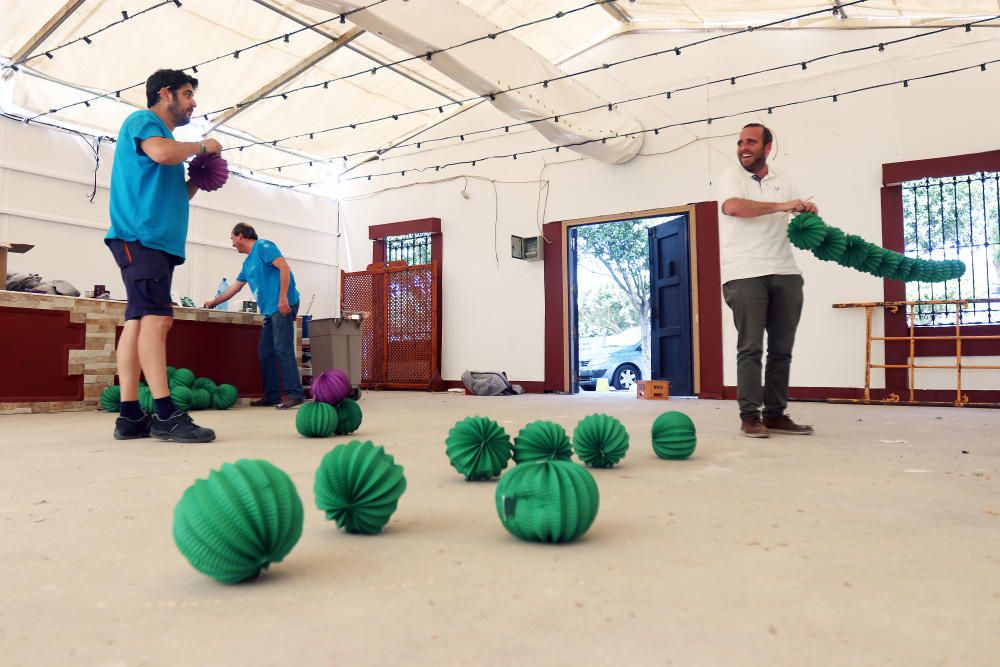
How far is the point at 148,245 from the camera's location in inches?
113

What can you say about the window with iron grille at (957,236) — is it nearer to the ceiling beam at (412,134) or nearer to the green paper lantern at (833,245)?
the green paper lantern at (833,245)

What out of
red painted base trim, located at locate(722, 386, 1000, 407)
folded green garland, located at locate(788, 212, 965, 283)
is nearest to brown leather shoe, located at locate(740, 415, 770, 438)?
folded green garland, located at locate(788, 212, 965, 283)

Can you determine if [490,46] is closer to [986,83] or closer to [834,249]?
[834,249]

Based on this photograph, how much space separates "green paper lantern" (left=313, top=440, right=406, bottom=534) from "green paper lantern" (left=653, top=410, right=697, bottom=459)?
128 cm

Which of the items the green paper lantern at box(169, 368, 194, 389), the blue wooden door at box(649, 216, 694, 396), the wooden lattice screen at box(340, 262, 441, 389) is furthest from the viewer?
the wooden lattice screen at box(340, 262, 441, 389)

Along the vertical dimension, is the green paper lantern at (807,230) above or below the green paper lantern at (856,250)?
above

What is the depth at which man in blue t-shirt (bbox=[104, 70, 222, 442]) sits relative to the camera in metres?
2.85

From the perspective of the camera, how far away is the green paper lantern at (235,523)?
98 cm

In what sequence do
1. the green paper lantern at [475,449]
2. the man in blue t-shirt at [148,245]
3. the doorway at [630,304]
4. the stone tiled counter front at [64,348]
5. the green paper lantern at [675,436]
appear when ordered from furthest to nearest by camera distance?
the doorway at [630,304], the stone tiled counter front at [64,348], the man in blue t-shirt at [148,245], the green paper lantern at [675,436], the green paper lantern at [475,449]

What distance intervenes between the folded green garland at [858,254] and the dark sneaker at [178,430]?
111 inches

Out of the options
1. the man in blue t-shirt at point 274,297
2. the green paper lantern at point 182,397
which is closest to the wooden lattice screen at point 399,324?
the man in blue t-shirt at point 274,297

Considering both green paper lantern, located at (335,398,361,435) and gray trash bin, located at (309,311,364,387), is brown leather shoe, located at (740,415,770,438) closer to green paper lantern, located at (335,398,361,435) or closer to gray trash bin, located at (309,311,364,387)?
green paper lantern, located at (335,398,361,435)

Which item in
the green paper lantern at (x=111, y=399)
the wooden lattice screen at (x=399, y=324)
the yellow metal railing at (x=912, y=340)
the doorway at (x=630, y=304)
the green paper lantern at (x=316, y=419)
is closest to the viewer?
the green paper lantern at (x=316, y=419)

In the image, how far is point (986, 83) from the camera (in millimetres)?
6020
